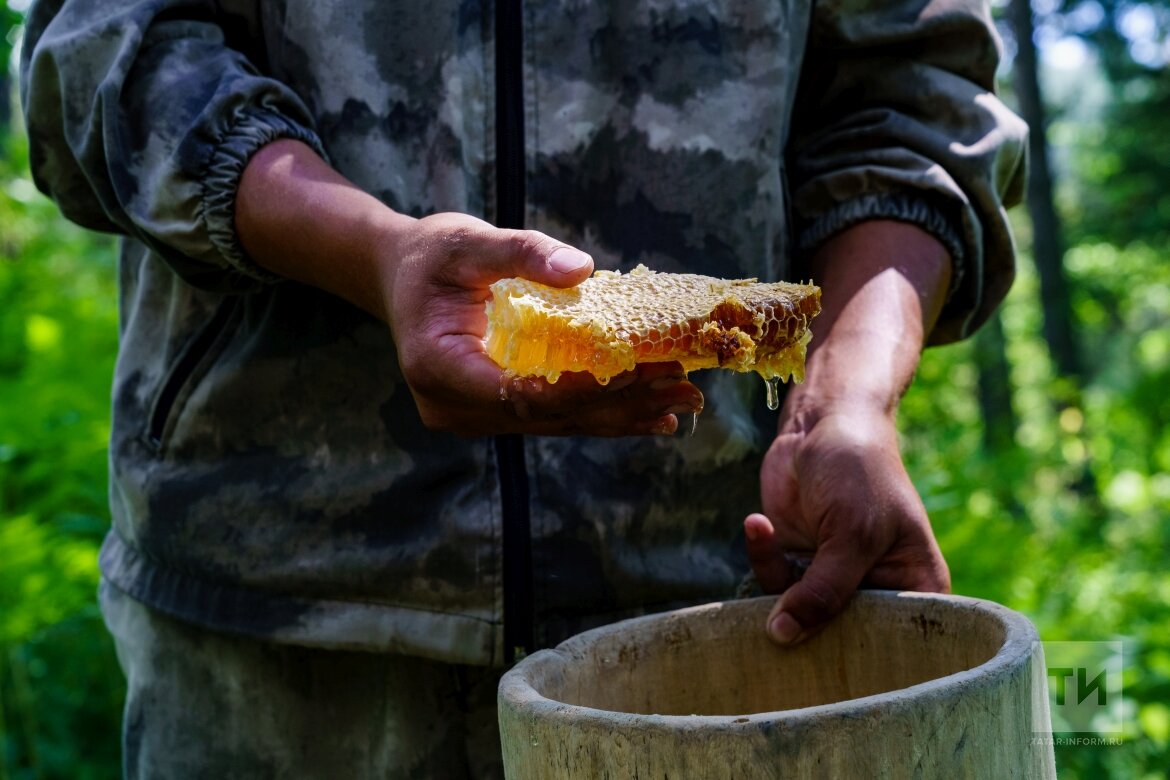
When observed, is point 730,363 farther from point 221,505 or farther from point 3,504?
point 3,504

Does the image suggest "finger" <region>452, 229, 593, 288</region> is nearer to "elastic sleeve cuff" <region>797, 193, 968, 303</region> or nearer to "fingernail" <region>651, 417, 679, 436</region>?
"fingernail" <region>651, 417, 679, 436</region>

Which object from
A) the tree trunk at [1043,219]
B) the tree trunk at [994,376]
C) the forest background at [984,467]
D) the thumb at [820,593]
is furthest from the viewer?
the tree trunk at [994,376]

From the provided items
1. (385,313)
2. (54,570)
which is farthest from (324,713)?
(54,570)

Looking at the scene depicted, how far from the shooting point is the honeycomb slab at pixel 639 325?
4.28ft

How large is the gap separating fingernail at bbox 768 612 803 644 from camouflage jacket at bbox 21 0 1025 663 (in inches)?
10.9

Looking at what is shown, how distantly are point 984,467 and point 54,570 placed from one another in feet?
20.5

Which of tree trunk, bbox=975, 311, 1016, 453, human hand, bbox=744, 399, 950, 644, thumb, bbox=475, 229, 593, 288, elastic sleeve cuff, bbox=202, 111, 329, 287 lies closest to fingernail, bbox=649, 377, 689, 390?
thumb, bbox=475, 229, 593, 288

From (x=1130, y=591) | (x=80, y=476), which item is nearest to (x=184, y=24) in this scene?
(x=80, y=476)

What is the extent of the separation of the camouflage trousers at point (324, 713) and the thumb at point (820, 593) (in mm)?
498

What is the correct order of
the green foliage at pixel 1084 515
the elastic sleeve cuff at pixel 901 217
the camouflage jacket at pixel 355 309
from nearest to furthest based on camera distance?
the camouflage jacket at pixel 355 309 → the elastic sleeve cuff at pixel 901 217 → the green foliage at pixel 1084 515

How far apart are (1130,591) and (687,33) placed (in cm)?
552

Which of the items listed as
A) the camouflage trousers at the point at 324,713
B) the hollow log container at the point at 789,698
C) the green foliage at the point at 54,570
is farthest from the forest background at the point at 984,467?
the hollow log container at the point at 789,698

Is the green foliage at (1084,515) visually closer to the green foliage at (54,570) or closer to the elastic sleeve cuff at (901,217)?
the elastic sleeve cuff at (901,217)

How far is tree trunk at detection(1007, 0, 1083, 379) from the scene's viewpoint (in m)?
11.9
